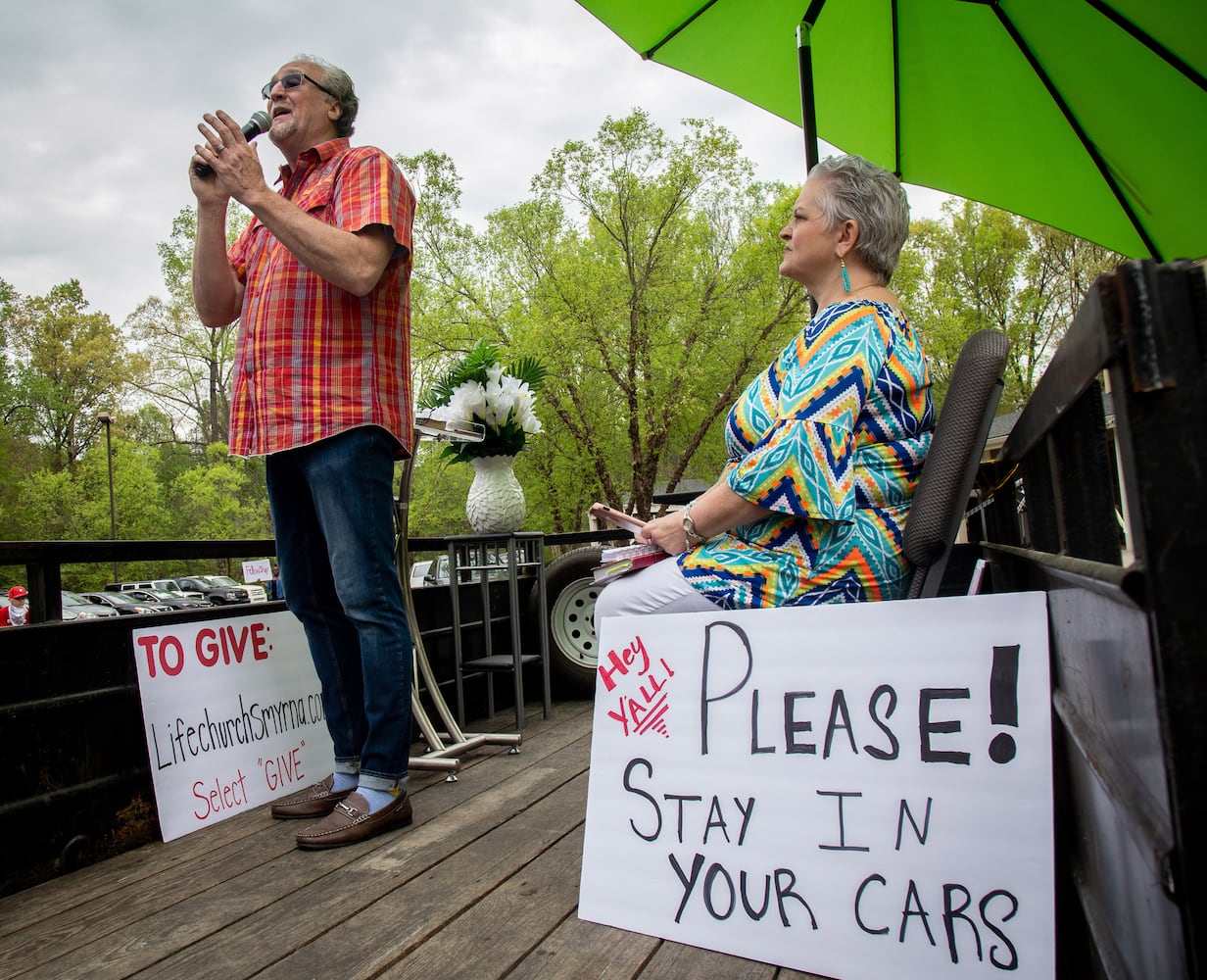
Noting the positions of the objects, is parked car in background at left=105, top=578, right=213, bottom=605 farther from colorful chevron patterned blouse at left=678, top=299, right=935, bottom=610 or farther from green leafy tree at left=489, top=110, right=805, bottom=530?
colorful chevron patterned blouse at left=678, top=299, right=935, bottom=610

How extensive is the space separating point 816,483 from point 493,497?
225 cm

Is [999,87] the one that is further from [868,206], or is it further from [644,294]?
[644,294]

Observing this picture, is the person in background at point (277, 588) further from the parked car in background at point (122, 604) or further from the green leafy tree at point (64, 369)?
the green leafy tree at point (64, 369)

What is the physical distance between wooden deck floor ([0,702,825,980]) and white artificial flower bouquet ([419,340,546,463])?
1.57m

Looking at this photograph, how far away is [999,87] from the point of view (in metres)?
2.73

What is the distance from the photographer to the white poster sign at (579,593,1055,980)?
1.12 meters

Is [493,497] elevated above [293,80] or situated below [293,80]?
below

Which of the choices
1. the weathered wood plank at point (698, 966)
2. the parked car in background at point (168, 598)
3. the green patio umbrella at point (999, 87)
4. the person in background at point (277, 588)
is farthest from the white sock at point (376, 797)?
the parked car in background at point (168, 598)

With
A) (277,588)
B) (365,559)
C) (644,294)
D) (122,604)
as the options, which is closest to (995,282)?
(644,294)

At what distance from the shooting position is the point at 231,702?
8.15ft

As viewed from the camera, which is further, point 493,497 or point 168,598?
point 168,598

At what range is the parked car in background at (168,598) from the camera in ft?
95.1

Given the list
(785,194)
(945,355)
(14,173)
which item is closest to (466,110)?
(785,194)

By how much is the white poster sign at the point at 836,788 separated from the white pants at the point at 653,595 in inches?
2.6
